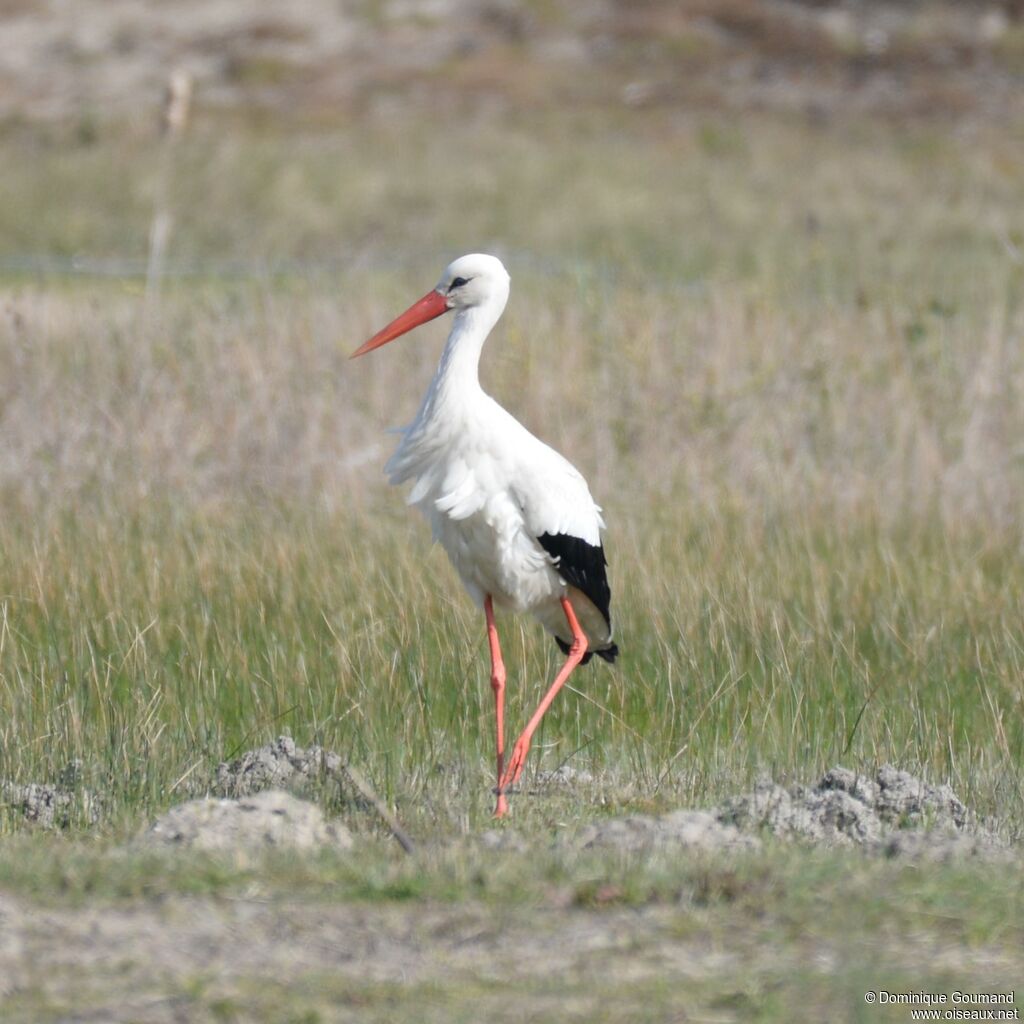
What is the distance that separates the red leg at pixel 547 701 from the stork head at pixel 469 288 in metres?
0.98

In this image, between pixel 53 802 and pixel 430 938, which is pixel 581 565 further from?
pixel 430 938

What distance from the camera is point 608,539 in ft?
Answer: 25.6

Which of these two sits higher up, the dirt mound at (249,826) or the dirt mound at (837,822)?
the dirt mound at (249,826)

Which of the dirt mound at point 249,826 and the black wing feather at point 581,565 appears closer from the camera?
the dirt mound at point 249,826

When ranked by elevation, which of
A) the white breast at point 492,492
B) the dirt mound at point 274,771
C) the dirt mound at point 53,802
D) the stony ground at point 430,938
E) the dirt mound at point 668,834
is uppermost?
the white breast at point 492,492

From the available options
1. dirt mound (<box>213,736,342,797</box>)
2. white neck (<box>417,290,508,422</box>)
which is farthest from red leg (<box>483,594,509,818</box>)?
white neck (<box>417,290,508,422</box>)

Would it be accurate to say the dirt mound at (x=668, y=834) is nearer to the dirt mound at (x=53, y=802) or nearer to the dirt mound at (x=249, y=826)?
the dirt mound at (x=249, y=826)

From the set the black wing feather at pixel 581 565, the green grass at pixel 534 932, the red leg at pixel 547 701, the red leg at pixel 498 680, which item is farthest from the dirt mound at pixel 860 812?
the black wing feather at pixel 581 565

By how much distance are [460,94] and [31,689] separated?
1668 inches

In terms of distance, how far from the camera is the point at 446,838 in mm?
4391

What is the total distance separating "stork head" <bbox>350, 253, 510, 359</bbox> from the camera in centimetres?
559

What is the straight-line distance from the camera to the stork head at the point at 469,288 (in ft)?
18.3

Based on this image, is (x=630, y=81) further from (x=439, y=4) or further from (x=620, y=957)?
(x=620, y=957)

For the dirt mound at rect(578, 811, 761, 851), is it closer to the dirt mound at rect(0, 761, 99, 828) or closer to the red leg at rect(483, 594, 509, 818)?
the red leg at rect(483, 594, 509, 818)
